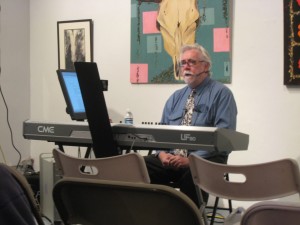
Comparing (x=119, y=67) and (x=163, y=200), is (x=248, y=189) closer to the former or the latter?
(x=163, y=200)

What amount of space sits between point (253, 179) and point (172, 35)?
2.03 metres

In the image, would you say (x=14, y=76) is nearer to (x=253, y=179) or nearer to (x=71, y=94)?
(x=71, y=94)

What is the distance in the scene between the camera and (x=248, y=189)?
5.66ft

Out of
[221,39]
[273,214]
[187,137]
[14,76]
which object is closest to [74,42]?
[14,76]

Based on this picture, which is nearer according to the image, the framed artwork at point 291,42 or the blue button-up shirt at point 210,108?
the blue button-up shirt at point 210,108

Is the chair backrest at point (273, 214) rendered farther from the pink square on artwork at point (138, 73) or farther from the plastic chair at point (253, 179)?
the pink square on artwork at point (138, 73)

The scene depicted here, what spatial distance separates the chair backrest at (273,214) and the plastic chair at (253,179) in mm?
733

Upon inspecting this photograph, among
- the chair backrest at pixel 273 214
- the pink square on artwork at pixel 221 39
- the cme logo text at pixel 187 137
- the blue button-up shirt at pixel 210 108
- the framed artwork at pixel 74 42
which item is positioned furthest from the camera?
the framed artwork at pixel 74 42

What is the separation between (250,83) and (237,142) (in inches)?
47.4

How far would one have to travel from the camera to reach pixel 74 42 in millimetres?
3896

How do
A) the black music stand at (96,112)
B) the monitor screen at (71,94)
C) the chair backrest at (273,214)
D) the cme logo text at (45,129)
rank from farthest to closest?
the monitor screen at (71,94) → the cme logo text at (45,129) → the black music stand at (96,112) → the chair backrest at (273,214)

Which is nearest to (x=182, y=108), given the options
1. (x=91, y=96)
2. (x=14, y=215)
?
(x=91, y=96)

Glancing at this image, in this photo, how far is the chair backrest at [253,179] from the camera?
1629 millimetres

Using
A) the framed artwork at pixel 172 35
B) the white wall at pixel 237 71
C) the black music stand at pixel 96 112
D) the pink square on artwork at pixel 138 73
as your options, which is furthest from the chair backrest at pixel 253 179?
the pink square on artwork at pixel 138 73
